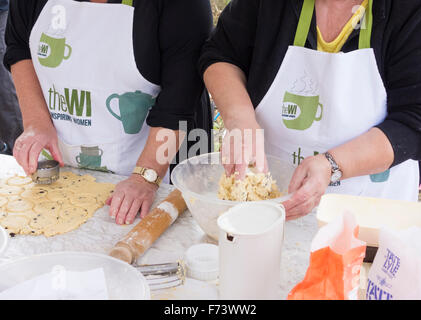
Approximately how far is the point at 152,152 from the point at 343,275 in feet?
3.65

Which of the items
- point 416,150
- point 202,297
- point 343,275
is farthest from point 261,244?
point 416,150

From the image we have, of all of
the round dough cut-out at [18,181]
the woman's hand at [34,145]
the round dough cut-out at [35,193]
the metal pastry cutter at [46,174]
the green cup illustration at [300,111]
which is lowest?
the round dough cut-out at [35,193]

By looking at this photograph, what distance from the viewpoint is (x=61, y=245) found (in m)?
1.30

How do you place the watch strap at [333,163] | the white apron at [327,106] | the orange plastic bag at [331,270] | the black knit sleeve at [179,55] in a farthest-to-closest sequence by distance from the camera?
the black knit sleeve at [179,55] → the white apron at [327,106] → the watch strap at [333,163] → the orange plastic bag at [331,270]

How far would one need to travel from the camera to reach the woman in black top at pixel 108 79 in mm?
1731

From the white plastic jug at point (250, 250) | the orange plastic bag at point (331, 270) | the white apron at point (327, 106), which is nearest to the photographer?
the orange plastic bag at point (331, 270)

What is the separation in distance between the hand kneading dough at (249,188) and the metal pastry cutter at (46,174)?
0.73 metres

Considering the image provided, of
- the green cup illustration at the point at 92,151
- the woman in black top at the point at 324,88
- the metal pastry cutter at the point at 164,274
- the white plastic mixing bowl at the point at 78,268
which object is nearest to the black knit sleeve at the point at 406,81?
the woman in black top at the point at 324,88

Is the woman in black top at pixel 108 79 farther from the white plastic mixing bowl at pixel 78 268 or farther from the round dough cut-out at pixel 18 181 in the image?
the white plastic mixing bowl at pixel 78 268

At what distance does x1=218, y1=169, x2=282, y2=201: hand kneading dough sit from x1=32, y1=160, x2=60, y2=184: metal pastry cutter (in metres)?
0.73

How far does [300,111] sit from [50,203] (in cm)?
96

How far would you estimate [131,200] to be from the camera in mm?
1476

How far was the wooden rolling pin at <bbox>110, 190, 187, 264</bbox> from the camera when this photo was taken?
3.85 feet

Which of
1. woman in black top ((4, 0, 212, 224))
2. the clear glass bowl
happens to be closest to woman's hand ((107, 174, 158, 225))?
woman in black top ((4, 0, 212, 224))
